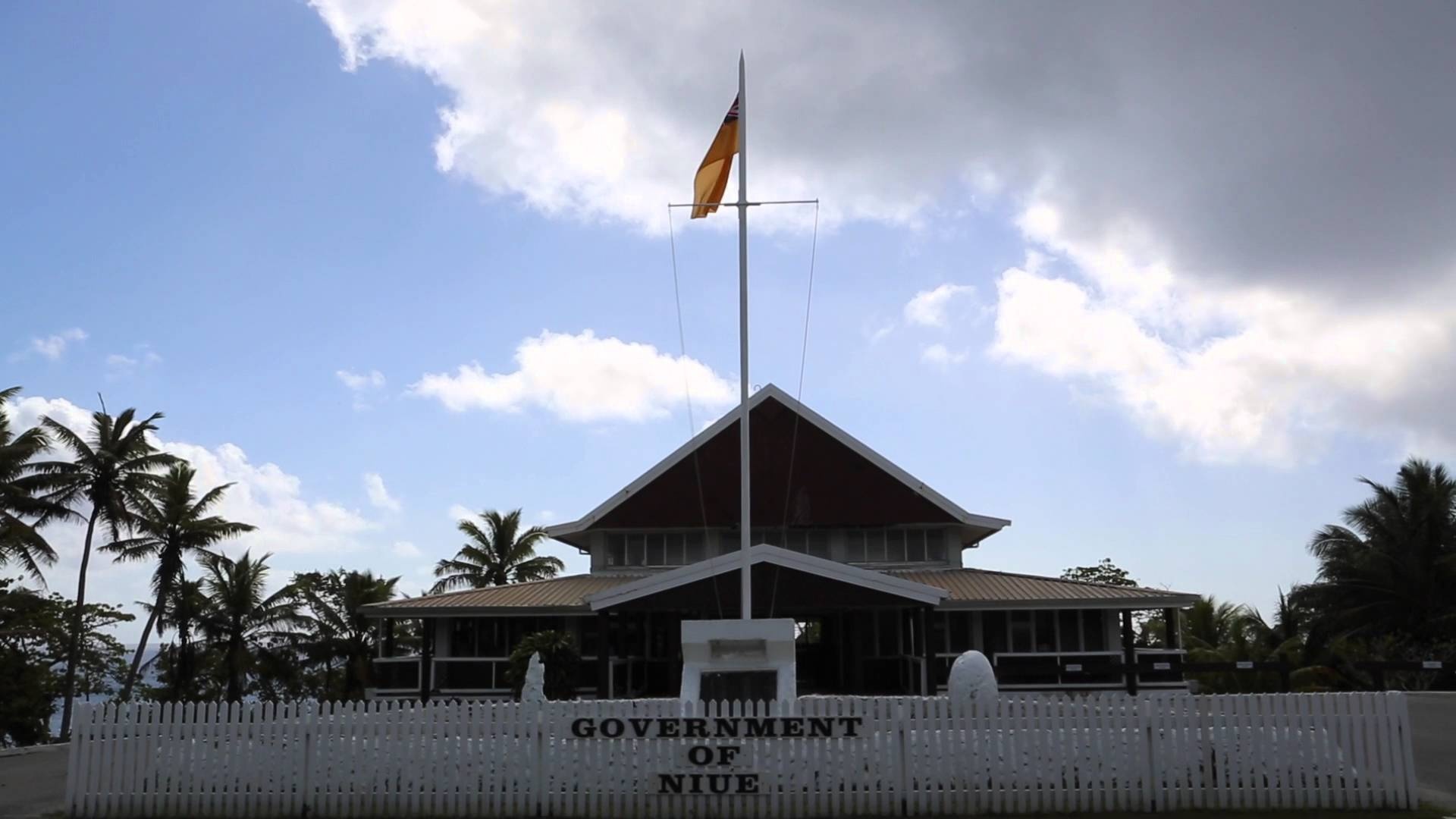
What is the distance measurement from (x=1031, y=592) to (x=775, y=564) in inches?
287

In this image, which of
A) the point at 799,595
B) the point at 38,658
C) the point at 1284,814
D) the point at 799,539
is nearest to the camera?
the point at 1284,814

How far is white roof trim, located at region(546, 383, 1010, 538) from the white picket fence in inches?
684

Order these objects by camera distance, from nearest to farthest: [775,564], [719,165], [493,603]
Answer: [719,165] < [775,564] < [493,603]

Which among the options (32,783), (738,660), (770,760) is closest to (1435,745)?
(738,660)

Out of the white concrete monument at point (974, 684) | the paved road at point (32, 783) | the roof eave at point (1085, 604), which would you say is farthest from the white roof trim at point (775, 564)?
the paved road at point (32, 783)

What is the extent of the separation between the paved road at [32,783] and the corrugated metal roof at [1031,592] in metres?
17.0

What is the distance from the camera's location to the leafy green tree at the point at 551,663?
26.9 meters

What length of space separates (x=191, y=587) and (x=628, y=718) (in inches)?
1479

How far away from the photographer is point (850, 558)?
32.6 meters

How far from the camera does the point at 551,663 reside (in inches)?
1065

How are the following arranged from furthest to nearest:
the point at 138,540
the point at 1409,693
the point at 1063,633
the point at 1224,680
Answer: the point at 138,540
the point at 1224,680
the point at 1409,693
the point at 1063,633

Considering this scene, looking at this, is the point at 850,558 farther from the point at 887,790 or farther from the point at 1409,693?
the point at 887,790

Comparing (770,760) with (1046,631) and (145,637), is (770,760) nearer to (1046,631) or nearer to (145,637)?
(1046,631)

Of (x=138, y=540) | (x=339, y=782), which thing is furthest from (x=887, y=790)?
(x=138, y=540)
